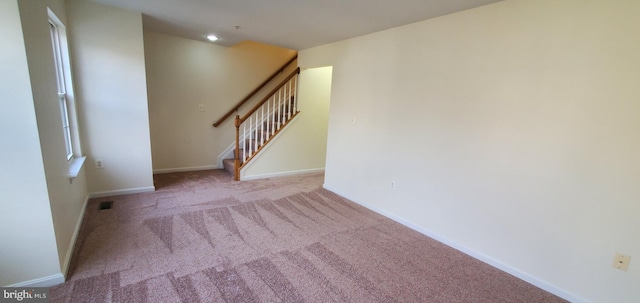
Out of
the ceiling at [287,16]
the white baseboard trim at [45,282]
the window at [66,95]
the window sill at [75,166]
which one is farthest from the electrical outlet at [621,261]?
the window at [66,95]

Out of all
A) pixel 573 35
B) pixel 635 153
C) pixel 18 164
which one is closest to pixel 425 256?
pixel 635 153

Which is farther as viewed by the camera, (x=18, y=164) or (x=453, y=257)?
(x=453, y=257)

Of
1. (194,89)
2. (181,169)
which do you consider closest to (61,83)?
(194,89)

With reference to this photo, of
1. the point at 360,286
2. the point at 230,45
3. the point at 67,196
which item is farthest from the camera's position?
the point at 230,45

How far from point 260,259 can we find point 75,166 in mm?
2165

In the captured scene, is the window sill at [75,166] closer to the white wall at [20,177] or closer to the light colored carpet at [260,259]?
the light colored carpet at [260,259]

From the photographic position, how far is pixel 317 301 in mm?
1758

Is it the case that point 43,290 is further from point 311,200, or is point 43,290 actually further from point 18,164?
point 311,200

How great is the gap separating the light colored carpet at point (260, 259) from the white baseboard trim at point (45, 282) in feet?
0.18

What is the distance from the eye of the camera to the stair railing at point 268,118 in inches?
171

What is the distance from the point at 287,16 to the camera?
2736 millimetres

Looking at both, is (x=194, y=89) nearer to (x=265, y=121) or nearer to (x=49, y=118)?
(x=265, y=121)

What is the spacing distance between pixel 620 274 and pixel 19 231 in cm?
391

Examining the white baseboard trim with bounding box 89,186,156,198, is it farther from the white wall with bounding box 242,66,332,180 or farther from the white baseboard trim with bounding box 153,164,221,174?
the white wall with bounding box 242,66,332,180
